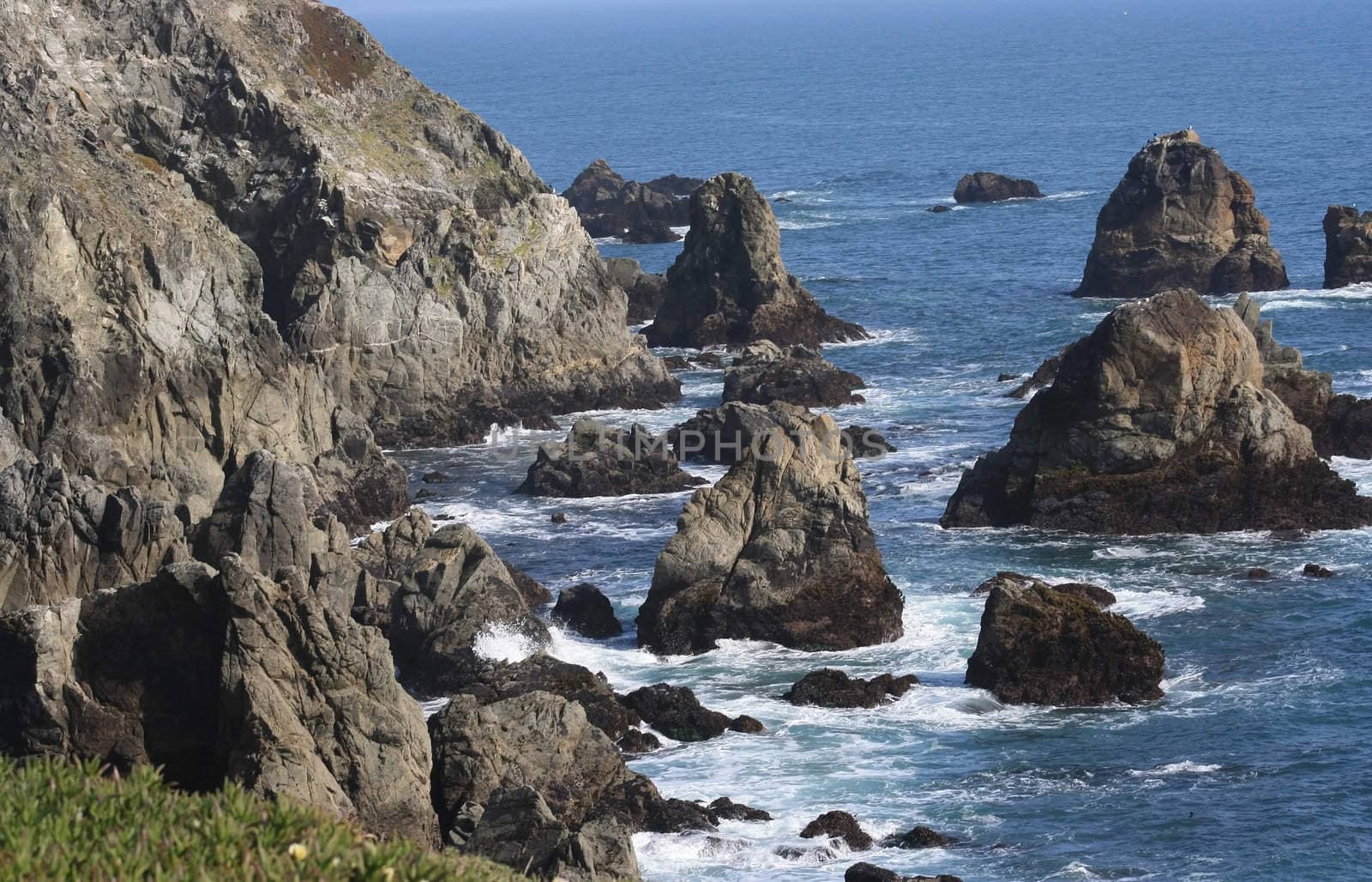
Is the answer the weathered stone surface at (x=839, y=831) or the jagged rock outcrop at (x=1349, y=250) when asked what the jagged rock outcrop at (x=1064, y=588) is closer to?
the weathered stone surface at (x=839, y=831)

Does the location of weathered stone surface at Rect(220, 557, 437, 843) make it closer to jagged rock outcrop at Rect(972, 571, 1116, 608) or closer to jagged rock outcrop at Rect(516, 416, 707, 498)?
jagged rock outcrop at Rect(972, 571, 1116, 608)

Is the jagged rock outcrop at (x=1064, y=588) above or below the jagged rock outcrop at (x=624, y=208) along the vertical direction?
below

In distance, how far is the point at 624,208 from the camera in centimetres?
14000

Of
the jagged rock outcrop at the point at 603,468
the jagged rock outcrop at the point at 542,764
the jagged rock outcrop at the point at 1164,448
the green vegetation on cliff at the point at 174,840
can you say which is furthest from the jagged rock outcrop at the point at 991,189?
the green vegetation on cliff at the point at 174,840

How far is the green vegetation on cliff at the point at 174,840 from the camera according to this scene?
1878cm

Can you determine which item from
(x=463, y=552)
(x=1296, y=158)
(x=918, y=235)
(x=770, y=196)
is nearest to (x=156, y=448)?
(x=463, y=552)

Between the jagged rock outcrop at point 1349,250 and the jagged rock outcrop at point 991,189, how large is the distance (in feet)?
165

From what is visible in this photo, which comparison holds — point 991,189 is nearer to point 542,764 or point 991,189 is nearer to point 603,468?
point 603,468

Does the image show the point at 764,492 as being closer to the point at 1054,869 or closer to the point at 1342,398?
the point at 1054,869

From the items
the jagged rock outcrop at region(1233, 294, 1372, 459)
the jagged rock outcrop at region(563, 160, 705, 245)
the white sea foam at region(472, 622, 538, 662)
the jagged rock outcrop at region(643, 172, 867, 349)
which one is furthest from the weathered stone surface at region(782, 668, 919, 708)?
the jagged rock outcrop at region(563, 160, 705, 245)

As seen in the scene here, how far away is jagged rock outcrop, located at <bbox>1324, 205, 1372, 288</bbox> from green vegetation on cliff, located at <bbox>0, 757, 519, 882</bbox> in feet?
299

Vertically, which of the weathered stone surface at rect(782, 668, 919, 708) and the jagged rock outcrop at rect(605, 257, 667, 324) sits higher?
the jagged rock outcrop at rect(605, 257, 667, 324)

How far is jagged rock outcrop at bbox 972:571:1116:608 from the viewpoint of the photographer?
5191cm

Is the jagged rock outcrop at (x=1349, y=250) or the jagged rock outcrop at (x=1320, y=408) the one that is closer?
the jagged rock outcrop at (x=1320, y=408)
